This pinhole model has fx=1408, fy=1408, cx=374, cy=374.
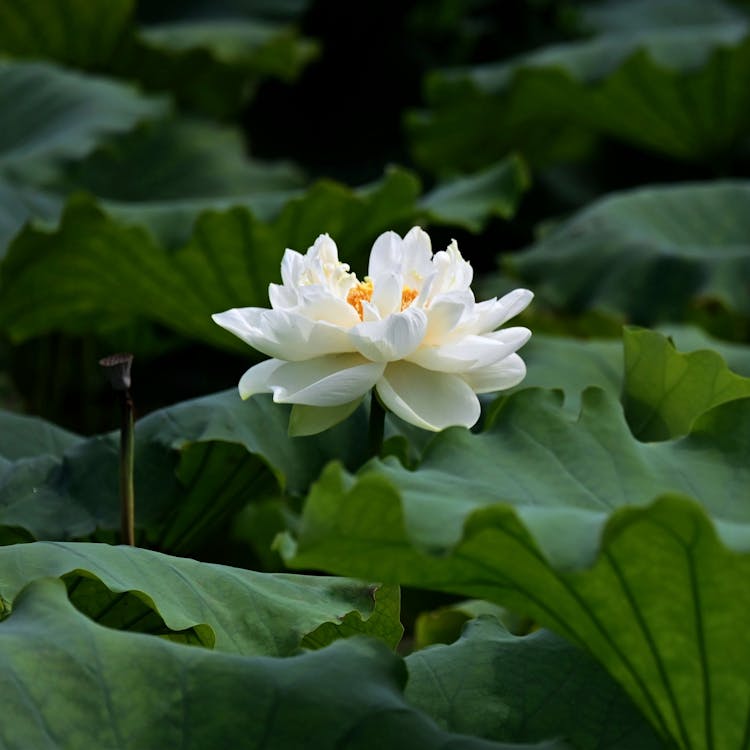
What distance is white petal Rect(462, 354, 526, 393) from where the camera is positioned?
3.61ft

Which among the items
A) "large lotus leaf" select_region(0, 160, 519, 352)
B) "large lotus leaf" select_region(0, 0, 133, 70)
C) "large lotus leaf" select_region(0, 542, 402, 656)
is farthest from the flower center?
"large lotus leaf" select_region(0, 0, 133, 70)

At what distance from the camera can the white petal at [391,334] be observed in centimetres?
103

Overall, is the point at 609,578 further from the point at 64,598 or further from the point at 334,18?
the point at 334,18

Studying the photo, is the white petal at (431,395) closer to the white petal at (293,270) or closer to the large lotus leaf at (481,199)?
the white petal at (293,270)

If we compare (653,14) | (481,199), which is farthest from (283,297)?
(653,14)

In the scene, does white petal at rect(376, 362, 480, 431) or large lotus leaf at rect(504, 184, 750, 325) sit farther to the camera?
large lotus leaf at rect(504, 184, 750, 325)

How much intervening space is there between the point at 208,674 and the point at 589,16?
12.0ft

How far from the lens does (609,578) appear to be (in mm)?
869

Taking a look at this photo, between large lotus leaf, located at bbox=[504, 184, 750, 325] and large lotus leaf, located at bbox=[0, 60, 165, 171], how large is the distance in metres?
0.87

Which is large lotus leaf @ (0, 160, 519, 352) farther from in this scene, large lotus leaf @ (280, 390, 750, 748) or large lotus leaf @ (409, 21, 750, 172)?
large lotus leaf @ (280, 390, 750, 748)

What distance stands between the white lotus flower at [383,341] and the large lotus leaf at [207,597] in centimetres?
14

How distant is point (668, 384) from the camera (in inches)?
51.5

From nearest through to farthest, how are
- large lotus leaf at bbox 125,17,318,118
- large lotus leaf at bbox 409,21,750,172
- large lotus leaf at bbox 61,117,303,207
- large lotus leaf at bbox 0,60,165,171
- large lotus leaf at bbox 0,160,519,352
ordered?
large lotus leaf at bbox 0,160,519,352
large lotus leaf at bbox 0,60,165,171
large lotus leaf at bbox 61,117,303,207
large lotus leaf at bbox 409,21,750,172
large lotus leaf at bbox 125,17,318,118

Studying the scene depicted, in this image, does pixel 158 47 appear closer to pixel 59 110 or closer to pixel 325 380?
pixel 59 110
